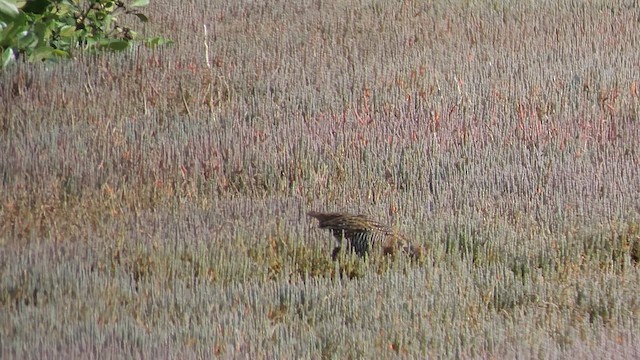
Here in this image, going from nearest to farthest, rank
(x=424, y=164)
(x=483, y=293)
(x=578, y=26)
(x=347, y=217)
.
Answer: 1. (x=483, y=293)
2. (x=347, y=217)
3. (x=424, y=164)
4. (x=578, y=26)

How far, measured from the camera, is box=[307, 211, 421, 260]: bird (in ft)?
17.0

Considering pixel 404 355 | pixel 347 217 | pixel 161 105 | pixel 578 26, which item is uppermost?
pixel 578 26

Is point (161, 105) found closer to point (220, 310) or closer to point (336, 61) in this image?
point (336, 61)

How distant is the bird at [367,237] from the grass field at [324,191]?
85 millimetres

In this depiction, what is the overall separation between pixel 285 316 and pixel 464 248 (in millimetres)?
1256

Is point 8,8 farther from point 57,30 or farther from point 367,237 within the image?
point 367,237

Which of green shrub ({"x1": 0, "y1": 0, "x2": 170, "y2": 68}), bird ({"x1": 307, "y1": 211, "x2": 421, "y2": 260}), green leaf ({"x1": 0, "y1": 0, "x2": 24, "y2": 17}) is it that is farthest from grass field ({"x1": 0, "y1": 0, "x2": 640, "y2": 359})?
green leaf ({"x1": 0, "y1": 0, "x2": 24, "y2": 17})

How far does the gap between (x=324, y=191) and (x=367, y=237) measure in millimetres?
930

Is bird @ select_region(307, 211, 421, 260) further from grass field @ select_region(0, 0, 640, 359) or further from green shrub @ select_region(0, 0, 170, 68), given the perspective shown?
green shrub @ select_region(0, 0, 170, 68)

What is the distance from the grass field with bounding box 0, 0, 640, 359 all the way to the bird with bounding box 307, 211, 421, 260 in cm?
8

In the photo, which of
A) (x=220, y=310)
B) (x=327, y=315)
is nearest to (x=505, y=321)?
(x=327, y=315)

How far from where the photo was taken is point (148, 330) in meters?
4.13

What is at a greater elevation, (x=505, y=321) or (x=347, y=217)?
(x=347, y=217)

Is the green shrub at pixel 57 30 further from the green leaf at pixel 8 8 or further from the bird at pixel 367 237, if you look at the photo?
the bird at pixel 367 237
